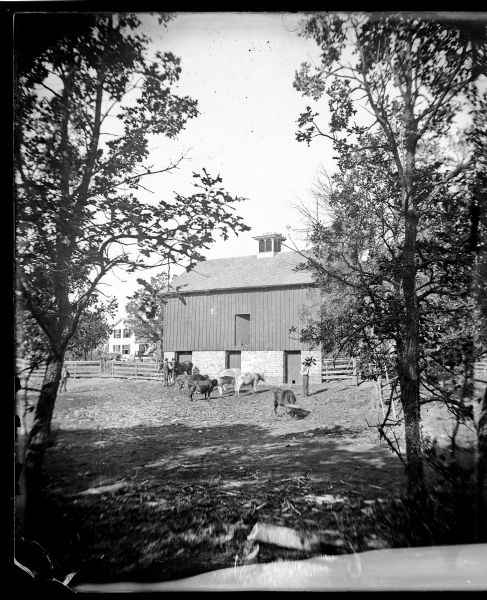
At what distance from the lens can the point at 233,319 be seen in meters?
1.94

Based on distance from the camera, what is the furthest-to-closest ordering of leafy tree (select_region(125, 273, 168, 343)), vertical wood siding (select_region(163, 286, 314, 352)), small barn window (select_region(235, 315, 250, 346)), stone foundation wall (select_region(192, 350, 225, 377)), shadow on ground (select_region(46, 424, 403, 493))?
small barn window (select_region(235, 315, 250, 346))
stone foundation wall (select_region(192, 350, 225, 377))
vertical wood siding (select_region(163, 286, 314, 352))
leafy tree (select_region(125, 273, 168, 343))
shadow on ground (select_region(46, 424, 403, 493))

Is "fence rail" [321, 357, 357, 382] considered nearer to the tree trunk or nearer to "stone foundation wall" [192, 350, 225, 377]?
"stone foundation wall" [192, 350, 225, 377]

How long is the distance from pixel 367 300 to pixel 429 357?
395 mm

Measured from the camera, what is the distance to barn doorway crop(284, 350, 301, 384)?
1796 millimetres

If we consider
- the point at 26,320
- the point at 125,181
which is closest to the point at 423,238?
the point at 125,181

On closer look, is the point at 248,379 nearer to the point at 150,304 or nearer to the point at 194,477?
the point at 194,477

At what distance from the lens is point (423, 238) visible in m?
1.62

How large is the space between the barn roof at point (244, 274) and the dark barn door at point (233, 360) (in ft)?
1.28

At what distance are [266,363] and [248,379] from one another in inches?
5.3

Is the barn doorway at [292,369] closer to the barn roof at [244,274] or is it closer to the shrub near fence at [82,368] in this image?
the barn roof at [244,274]

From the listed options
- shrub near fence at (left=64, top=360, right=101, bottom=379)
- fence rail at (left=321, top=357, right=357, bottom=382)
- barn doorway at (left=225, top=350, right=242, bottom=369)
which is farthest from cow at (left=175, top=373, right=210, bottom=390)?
fence rail at (left=321, top=357, right=357, bottom=382)

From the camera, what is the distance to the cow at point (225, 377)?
5.87ft

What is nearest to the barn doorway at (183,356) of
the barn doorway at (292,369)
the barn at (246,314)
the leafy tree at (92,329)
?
the barn at (246,314)

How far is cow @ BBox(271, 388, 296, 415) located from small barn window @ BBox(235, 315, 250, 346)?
0.34 meters
